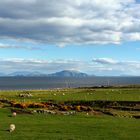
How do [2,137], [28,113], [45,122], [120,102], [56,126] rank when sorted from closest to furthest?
[2,137] → [56,126] → [45,122] → [28,113] → [120,102]

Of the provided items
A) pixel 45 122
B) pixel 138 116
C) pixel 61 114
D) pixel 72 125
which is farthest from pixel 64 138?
pixel 138 116

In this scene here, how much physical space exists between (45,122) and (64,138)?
9.91 meters

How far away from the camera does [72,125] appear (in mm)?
36812

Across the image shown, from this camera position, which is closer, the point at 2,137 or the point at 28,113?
the point at 2,137

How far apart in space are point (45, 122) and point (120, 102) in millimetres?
25023

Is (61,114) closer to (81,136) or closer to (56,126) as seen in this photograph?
(56,126)

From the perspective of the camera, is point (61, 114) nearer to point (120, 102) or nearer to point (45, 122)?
point (45, 122)

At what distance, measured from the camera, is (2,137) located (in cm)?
2948

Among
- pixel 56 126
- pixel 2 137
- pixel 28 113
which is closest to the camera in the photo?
pixel 2 137

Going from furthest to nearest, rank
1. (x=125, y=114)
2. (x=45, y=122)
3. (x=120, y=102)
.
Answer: (x=120, y=102), (x=125, y=114), (x=45, y=122)

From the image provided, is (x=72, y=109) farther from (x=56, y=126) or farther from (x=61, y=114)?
(x=56, y=126)

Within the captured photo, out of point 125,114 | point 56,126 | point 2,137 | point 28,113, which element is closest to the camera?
point 2,137

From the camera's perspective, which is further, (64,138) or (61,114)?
(61,114)

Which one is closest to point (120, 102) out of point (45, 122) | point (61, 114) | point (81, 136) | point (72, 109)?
point (72, 109)
